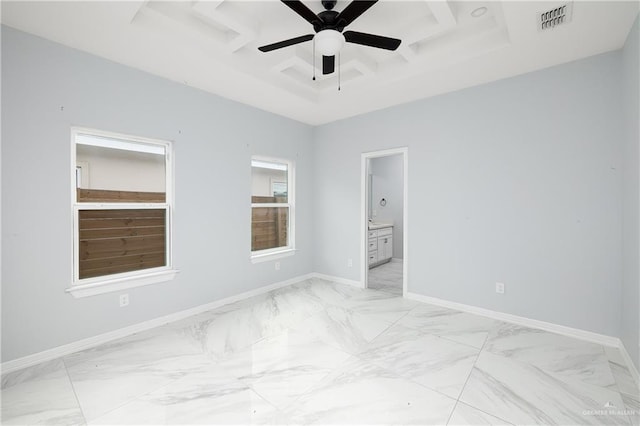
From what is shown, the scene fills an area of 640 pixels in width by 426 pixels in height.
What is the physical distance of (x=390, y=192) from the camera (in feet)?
22.7

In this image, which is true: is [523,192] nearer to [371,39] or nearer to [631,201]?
[631,201]

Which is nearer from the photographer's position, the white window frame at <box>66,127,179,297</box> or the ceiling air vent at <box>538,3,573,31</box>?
the ceiling air vent at <box>538,3,573,31</box>

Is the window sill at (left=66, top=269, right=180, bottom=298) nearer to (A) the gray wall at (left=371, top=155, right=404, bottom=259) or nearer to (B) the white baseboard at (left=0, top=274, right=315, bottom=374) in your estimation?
(B) the white baseboard at (left=0, top=274, right=315, bottom=374)

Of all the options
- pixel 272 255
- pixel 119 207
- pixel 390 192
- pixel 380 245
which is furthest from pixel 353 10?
pixel 390 192

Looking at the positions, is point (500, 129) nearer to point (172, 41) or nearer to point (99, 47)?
point (172, 41)

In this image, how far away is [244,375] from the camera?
222 cm

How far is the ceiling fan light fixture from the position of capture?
6.82 feet

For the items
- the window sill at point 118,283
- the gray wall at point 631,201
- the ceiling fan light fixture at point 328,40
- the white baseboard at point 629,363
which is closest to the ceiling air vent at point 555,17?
the gray wall at point 631,201

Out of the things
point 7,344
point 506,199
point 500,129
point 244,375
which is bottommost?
point 244,375

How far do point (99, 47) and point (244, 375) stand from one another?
316cm

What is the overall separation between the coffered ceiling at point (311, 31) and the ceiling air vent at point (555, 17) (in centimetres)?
2

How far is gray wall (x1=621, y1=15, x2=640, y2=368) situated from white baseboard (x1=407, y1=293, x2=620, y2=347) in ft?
0.64

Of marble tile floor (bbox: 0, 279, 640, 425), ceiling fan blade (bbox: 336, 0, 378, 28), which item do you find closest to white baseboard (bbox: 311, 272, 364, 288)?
marble tile floor (bbox: 0, 279, 640, 425)

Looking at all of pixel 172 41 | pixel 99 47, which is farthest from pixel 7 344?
pixel 172 41
